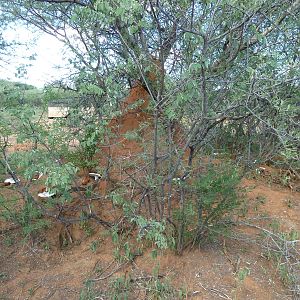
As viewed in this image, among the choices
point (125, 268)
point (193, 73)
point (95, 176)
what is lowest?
point (125, 268)

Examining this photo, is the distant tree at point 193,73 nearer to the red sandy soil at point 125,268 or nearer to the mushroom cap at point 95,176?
the red sandy soil at point 125,268

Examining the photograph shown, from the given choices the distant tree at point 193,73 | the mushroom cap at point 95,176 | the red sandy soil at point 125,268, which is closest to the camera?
the distant tree at point 193,73

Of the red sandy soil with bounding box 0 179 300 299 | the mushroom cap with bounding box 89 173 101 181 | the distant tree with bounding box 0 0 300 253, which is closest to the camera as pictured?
the distant tree with bounding box 0 0 300 253

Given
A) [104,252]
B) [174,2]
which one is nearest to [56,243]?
[104,252]

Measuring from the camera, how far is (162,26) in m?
2.59

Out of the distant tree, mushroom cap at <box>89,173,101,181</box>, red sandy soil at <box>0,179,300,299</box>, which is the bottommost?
red sandy soil at <box>0,179,300,299</box>

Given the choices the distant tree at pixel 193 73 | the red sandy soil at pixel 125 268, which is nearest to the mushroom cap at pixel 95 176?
the red sandy soil at pixel 125 268

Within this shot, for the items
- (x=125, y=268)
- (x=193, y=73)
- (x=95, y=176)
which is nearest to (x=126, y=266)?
(x=125, y=268)

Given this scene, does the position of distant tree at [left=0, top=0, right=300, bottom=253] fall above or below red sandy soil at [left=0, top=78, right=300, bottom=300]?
above

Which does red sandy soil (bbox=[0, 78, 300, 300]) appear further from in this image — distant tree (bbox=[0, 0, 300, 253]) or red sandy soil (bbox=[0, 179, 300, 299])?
distant tree (bbox=[0, 0, 300, 253])

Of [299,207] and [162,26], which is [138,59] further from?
[299,207]

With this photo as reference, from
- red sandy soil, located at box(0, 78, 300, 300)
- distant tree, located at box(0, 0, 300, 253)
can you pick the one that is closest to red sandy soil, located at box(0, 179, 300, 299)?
red sandy soil, located at box(0, 78, 300, 300)

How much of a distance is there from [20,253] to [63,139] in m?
1.33

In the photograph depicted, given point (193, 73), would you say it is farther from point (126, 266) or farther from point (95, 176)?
point (95, 176)
